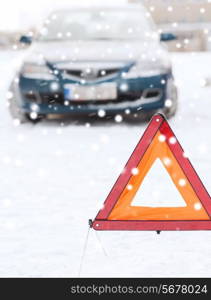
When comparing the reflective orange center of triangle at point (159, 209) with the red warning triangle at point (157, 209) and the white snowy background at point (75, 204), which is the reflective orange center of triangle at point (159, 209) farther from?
the white snowy background at point (75, 204)

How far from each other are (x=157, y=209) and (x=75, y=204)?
1.44m

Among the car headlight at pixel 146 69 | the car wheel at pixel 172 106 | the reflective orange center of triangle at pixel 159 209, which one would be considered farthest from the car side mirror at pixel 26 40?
the reflective orange center of triangle at pixel 159 209

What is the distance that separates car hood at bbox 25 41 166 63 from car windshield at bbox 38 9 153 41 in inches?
11.7

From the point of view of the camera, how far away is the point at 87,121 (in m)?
10.4

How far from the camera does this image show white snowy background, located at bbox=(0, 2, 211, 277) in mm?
4082

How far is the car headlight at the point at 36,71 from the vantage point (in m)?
9.51

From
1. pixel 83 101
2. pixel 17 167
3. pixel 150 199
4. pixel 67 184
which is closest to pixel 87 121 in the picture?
pixel 83 101

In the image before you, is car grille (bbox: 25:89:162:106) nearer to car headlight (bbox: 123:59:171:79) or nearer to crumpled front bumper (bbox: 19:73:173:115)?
crumpled front bumper (bbox: 19:73:173:115)

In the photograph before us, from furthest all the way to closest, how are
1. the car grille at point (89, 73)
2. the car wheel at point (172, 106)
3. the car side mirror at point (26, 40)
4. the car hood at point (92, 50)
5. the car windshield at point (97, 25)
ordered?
the car side mirror at point (26, 40), the car windshield at point (97, 25), the car wheel at point (172, 106), the car hood at point (92, 50), the car grille at point (89, 73)

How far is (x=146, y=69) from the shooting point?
958 centimetres

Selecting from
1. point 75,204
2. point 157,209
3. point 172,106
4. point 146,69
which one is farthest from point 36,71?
point 157,209

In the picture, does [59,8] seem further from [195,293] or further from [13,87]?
[195,293]

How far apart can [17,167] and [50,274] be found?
316 cm

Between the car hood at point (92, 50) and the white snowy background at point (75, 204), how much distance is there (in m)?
0.86
